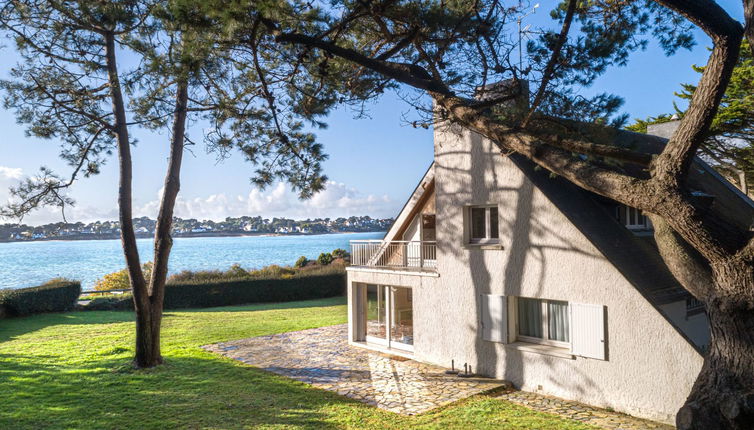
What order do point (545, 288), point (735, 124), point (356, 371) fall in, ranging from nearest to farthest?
point (545, 288) < point (356, 371) < point (735, 124)

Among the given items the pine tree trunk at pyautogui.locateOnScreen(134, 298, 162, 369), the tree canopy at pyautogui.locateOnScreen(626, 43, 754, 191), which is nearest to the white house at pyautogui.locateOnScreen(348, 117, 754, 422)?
the pine tree trunk at pyautogui.locateOnScreen(134, 298, 162, 369)

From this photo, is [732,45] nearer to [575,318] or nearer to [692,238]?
[692,238]

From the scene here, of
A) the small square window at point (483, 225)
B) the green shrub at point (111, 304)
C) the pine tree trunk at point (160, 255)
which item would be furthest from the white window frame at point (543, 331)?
the green shrub at point (111, 304)

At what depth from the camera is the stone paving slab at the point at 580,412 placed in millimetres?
8461

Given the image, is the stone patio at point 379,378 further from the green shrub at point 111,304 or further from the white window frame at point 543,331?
the green shrub at point 111,304

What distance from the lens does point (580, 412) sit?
362 inches

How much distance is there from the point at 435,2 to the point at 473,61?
4.93ft

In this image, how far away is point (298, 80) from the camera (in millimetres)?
10617

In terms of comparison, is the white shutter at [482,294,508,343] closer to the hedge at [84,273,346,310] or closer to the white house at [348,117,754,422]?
the white house at [348,117,754,422]

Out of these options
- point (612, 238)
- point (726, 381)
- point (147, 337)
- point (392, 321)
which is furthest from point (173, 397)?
point (726, 381)

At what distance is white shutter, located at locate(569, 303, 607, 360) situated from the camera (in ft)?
30.8

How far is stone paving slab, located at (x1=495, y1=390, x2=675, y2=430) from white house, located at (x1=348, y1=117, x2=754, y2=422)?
20 centimetres

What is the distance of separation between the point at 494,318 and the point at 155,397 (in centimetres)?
772

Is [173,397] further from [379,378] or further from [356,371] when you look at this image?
[379,378]
